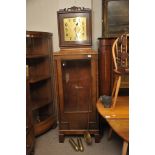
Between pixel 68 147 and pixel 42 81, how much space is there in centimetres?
100

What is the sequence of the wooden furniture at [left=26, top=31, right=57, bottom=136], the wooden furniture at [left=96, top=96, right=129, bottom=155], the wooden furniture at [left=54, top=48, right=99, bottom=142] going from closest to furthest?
the wooden furniture at [left=96, top=96, right=129, bottom=155]
the wooden furniture at [left=54, top=48, right=99, bottom=142]
the wooden furniture at [left=26, top=31, right=57, bottom=136]

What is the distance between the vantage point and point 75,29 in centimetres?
276

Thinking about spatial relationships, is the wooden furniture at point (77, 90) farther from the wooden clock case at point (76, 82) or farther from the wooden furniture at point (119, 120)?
the wooden furniture at point (119, 120)

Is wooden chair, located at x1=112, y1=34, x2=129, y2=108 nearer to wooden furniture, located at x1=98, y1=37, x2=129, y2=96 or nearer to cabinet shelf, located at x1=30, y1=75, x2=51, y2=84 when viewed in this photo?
wooden furniture, located at x1=98, y1=37, x2=129, y2=96

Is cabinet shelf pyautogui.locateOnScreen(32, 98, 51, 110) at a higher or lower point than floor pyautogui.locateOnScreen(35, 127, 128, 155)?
higher

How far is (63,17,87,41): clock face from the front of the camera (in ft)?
8.98

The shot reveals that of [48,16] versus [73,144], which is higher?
[48,16]

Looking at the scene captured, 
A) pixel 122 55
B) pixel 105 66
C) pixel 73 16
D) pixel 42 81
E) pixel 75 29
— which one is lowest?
pixel 42 81

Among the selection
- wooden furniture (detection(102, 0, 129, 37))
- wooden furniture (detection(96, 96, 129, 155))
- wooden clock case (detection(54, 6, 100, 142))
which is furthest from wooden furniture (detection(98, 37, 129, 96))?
wooden furniture (detection(96, 96, 129, 155))

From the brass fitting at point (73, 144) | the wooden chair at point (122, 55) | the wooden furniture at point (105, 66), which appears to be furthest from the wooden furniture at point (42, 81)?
the wooden chair at point (122, 55)

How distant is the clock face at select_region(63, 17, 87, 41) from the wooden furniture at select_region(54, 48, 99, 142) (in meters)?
0.16

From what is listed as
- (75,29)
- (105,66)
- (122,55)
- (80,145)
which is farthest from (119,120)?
(75,29)

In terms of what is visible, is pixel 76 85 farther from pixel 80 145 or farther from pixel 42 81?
pixel 80 145
